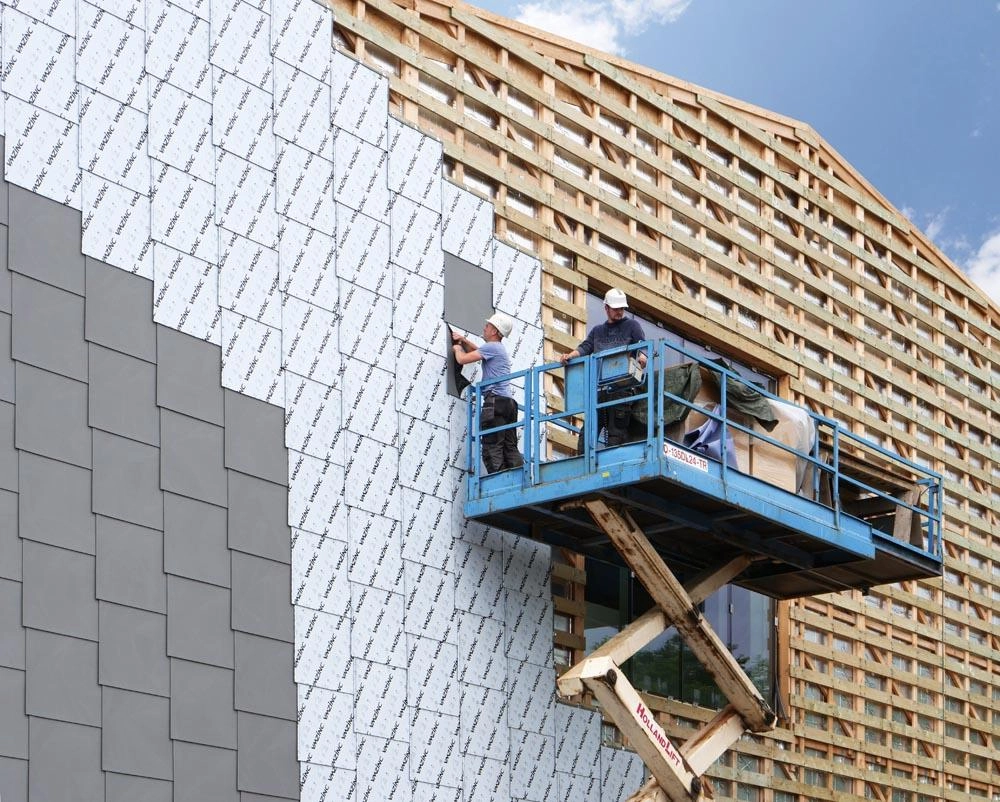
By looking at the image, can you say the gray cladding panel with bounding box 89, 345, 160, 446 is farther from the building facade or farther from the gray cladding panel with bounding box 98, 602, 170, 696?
the gray cladding panel with bounding box 98, 602, 170, 696

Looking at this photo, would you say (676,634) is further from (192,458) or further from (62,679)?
(62,679)

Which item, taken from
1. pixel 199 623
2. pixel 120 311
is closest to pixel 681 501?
pixel 199 623

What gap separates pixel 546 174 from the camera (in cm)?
1892

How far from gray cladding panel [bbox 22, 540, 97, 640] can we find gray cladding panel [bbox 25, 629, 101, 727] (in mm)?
94

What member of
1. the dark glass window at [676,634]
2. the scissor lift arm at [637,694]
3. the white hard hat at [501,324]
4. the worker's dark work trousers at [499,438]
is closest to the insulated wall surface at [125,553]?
the worker's dark work trousers at [499,438]

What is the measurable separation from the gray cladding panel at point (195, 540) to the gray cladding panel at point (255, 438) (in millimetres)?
534

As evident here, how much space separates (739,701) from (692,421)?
2.97 m

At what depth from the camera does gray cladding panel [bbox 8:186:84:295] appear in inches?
541

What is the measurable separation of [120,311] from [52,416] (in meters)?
1.15

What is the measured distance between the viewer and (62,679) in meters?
13.1

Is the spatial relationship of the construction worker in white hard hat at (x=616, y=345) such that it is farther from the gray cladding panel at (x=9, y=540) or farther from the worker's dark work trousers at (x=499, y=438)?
the gray cladding panel at (x=9, y=540)

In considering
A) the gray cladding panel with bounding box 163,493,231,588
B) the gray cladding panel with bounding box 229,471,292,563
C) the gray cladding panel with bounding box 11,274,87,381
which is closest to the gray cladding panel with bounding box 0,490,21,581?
the gray cladding panel with bounding box 11,274,87,381

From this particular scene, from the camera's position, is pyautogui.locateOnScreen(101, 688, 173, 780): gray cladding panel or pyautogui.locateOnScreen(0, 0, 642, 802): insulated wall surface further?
pyautogui.locateOnScreen(0, 0, 642, 802): insulated wall surface

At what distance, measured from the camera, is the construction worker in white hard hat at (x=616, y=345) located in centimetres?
1579
